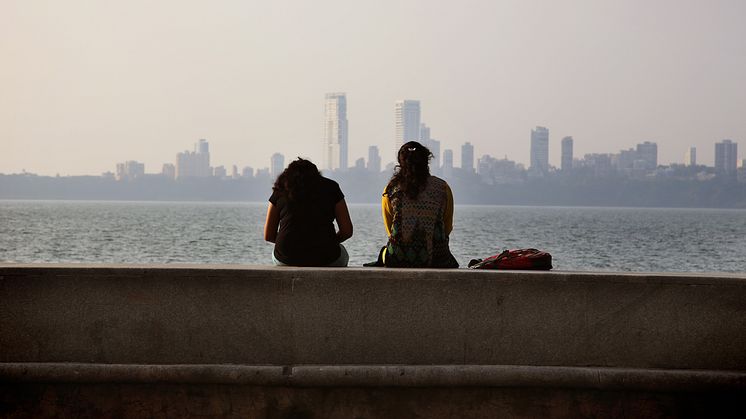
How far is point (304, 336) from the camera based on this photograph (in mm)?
6906

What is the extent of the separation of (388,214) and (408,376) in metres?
1.80

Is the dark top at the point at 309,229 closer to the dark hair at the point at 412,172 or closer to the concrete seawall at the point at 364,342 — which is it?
the dark hair at the point at 412,172

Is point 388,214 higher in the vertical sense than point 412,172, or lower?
lower

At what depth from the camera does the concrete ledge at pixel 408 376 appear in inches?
265

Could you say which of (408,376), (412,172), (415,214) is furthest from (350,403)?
(412,172)

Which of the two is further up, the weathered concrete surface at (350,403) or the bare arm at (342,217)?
the bare arm at (342,217)

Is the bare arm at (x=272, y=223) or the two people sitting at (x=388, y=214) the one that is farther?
the bare arm at (x=272, y=223)

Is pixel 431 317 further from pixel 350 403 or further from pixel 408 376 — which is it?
pixel 350 403

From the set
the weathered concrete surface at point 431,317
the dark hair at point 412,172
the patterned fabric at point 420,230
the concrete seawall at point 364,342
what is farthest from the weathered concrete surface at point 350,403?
the dark hair at point 412,172

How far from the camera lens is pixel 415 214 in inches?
322

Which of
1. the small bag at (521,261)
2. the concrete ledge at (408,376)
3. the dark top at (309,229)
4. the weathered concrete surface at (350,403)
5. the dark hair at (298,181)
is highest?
the dark hair at (298,181)

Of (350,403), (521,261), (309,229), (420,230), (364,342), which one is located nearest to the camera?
(350,403)

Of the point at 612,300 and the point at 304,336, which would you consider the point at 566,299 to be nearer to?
the point at 612,300

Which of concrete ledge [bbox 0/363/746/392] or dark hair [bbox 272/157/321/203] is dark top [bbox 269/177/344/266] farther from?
concrete ledge [bbox 0/363/746/392]
